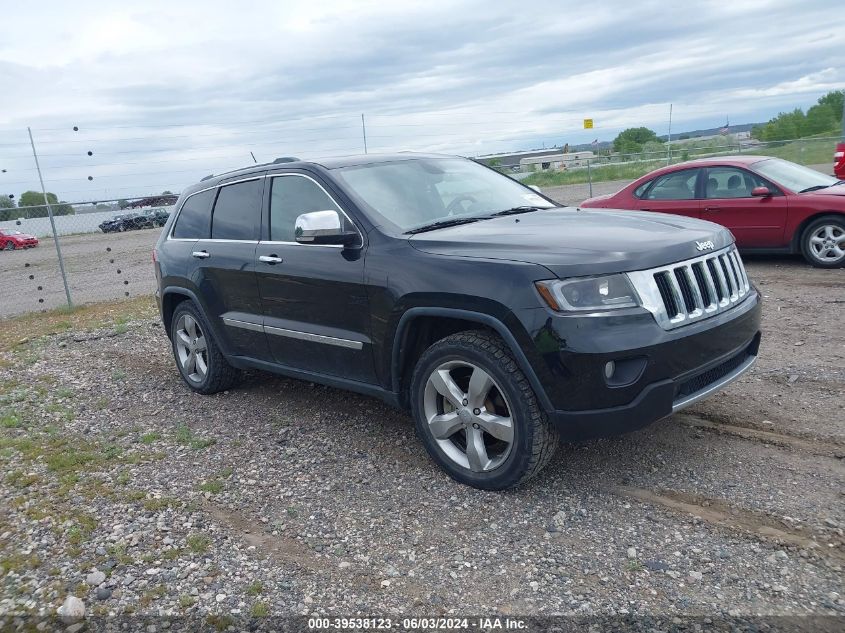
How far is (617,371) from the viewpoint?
3449mm

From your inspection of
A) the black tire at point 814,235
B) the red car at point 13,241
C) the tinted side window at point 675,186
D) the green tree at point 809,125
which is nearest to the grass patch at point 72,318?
the tinted side window at point 675,186

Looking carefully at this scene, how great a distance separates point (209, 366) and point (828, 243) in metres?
7.42

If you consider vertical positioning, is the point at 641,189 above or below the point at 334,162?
below

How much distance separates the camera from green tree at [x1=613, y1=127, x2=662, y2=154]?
122 ft

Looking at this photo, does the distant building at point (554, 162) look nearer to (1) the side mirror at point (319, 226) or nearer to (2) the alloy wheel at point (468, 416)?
(1) the side mirror at point (319, 226)

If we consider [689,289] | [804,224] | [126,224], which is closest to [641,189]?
[804,224]

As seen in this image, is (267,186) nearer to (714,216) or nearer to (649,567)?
(649,567)

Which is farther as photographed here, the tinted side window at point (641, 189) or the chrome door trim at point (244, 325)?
the tinted side window at point (641, 189)

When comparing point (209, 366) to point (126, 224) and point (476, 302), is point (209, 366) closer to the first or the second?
point (476, 302)

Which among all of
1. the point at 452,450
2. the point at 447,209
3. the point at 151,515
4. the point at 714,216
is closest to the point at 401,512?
the point at 452,450

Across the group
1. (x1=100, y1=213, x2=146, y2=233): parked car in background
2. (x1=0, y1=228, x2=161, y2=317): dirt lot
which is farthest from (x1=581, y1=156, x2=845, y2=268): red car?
(x1=100, y1=213, x2=146, y2=233): parked car in background

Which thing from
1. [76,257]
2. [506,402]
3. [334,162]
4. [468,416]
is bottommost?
[76,257]

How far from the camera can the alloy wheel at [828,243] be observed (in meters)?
8.81

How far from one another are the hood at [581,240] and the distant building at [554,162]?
843 inches
